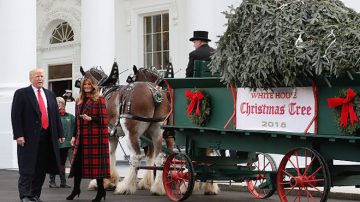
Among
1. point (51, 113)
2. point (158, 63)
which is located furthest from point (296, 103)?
point (158, 63)

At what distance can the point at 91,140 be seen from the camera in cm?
1173

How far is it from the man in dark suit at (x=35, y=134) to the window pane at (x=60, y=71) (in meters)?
13.9

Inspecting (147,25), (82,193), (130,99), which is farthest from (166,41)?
(82,193)

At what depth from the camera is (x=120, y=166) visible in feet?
64.7

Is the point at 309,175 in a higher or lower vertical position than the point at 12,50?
lower

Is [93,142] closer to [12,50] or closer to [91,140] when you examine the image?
[91,140]

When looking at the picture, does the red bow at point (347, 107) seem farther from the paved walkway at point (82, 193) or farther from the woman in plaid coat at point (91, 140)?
the paved walkway at point (82, 193)

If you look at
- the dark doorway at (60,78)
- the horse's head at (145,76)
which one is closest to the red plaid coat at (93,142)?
the horse's head at (145,76)

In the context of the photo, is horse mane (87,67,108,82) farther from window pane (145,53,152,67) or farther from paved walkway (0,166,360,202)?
window pane (145,53,152,67)

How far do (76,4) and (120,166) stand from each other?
266 inches

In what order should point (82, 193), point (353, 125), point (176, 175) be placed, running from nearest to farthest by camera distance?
1. point (353, 125)
2. point (176, 175)
3. point (82, 193)

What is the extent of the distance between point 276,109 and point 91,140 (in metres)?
2.91

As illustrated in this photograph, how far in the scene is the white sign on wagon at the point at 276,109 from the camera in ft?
31.7

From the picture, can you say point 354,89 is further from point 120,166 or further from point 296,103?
point 120,166
